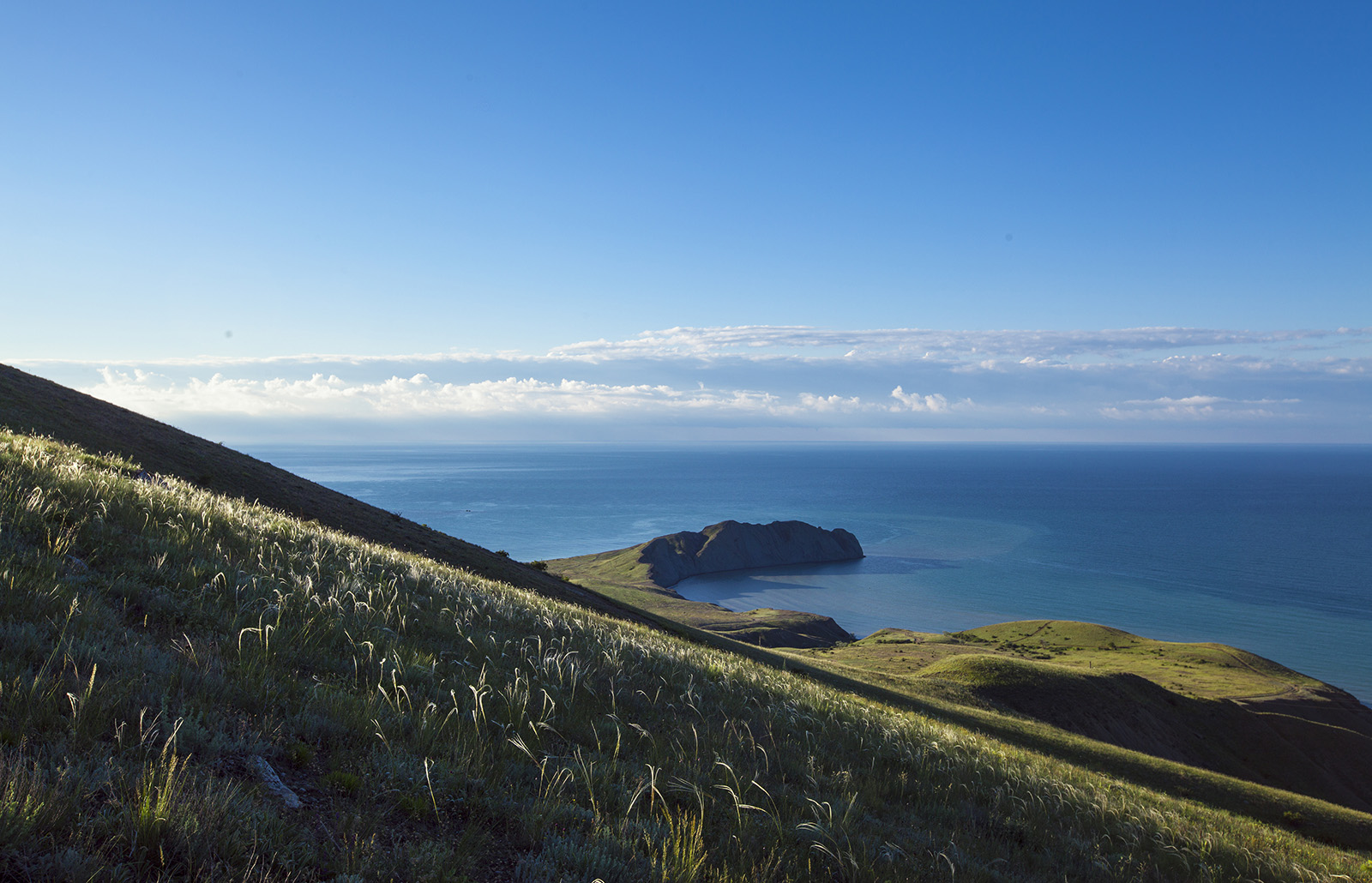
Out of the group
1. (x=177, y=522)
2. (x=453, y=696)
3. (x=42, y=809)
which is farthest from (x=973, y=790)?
(x=177, y=522)

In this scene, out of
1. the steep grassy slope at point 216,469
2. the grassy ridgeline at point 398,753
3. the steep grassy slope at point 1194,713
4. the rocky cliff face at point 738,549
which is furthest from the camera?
the rocky cliff face at point 738,549

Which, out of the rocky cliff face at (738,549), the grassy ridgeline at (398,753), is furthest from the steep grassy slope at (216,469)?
the rocky cliff face at (738,549)

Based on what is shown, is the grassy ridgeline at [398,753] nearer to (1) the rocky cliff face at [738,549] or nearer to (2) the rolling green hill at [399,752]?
(2) the rolling green hill at [399,752]

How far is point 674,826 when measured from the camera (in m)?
4.93

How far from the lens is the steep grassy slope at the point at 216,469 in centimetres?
3259

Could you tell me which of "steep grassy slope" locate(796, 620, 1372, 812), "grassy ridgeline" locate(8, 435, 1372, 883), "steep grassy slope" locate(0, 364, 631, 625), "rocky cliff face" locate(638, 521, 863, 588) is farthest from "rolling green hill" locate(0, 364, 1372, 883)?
"rocky cliff face" locate(638, 521, 863, 588)

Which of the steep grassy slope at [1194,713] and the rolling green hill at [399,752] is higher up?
the rolling green hill at [399,752]

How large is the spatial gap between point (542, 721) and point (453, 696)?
35.1 inches

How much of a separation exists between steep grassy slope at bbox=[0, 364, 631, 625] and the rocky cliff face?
109939mm

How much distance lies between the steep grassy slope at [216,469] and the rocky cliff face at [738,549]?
361ft

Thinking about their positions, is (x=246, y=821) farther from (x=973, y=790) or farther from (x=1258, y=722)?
(x=1258, y=722)

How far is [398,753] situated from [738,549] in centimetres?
17687

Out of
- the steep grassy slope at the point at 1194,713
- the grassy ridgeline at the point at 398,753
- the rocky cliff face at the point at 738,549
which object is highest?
the grassy ridgeline at the point at 398,753

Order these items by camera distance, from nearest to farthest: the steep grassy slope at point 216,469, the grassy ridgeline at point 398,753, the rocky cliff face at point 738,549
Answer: the grassy ridgeline at point 398,753, the steep grassy slope at point 216,469, the rocky cliff face at point 738,549
